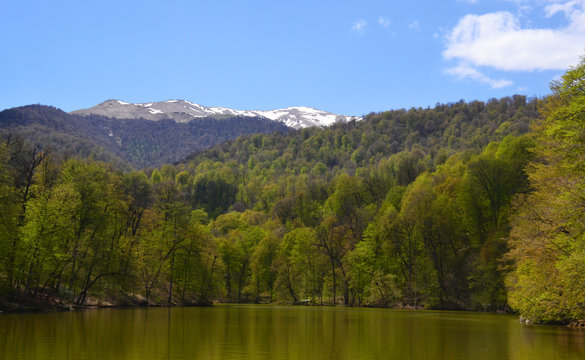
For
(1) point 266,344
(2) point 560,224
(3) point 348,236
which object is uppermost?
(2) point 560,224

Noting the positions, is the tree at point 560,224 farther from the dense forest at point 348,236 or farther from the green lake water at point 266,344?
the green lake water at point 266,344

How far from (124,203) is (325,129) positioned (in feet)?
467

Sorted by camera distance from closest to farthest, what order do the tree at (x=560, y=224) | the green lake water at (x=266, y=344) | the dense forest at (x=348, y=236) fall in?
the green lake water at (x=266, y=344)
the tree at (x=560, y=224)
the dense forest at (x=348, y=236)

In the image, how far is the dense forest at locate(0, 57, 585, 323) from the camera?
3269cm

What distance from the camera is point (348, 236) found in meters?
80.0

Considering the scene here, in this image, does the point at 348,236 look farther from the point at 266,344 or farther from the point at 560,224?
the point at 266,344

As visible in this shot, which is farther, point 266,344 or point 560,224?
point 560,224

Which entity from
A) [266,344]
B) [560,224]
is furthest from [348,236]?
[266,344]

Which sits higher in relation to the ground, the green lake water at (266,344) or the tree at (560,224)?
the tree at (560,224)

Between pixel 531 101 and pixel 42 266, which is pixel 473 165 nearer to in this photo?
pixel 42 266

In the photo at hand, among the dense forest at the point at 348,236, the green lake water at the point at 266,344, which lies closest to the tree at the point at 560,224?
the dense forest at the point at 348,236

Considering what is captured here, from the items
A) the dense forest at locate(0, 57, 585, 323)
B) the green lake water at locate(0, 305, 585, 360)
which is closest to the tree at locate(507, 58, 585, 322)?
the dense forest at locate(0, 57, 585, 323)

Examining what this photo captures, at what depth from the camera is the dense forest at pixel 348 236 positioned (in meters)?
32.7

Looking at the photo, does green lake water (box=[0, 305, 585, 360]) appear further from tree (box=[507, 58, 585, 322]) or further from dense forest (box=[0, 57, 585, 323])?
dense forest (box=[0, 57, 585, 323])
